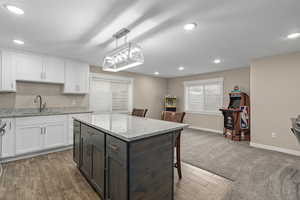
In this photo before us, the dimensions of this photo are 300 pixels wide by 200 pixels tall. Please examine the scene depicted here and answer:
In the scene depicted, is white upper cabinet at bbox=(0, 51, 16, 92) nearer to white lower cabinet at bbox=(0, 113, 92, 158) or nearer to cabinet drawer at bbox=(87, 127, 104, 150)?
white lower cabinet at bbox=(0, 113, 92, 158)

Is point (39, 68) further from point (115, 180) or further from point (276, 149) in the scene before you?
point (276, 149)

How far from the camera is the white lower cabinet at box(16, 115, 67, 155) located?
9.33ft

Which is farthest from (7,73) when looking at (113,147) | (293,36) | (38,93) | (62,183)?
(293,36)

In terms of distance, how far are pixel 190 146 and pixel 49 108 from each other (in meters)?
4.06

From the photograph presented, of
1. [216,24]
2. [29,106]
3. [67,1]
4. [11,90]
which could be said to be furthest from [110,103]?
[216,24]

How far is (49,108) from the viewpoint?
368cm

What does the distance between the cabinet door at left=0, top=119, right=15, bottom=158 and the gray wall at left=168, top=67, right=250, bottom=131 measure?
575 cm

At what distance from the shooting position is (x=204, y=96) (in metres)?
5.68

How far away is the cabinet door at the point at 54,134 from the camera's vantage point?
3129mm

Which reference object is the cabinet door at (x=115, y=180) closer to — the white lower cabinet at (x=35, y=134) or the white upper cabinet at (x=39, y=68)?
the white lower cabinet at (x=35, y=134)

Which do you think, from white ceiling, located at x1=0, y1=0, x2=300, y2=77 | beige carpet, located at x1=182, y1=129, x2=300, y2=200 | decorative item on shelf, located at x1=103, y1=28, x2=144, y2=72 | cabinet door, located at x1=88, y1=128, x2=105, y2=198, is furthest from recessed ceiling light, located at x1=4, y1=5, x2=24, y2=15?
beige carpet, located at x1=182, y1=129, x2=300, y2=200

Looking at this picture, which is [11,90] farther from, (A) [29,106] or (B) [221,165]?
(B) [221,165]

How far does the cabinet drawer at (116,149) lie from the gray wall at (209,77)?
4.86 meters

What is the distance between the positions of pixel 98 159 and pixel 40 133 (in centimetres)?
232
